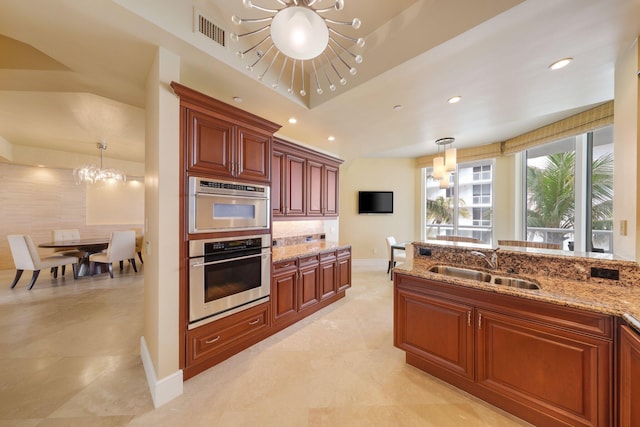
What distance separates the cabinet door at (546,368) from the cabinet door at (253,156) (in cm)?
224

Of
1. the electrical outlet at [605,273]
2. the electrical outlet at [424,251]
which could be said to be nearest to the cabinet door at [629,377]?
the electrical outlet at [605,273]

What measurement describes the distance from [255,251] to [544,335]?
228 cm

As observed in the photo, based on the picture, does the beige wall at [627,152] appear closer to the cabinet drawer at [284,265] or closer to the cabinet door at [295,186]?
the cabinet drawer at [284,265]

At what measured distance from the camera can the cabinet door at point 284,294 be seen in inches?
102

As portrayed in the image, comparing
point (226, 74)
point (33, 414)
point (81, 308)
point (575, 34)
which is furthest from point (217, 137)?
point (81, 308)

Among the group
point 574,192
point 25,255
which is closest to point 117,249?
point 25,255

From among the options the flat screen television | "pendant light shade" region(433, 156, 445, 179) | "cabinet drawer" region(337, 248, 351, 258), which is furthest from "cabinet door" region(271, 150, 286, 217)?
the flat screen television

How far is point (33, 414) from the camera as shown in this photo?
5.18 feet

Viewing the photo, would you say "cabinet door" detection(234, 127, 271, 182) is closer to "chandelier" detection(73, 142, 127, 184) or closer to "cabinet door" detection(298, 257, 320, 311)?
"cabinet door" detection(298, 257, 320, 311)

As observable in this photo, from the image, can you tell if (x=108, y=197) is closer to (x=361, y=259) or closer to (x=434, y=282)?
(x=361, y=259)

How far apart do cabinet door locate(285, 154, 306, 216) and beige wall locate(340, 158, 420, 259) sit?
253 centimetres

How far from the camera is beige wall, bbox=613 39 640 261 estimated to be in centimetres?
164

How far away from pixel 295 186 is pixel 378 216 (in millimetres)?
3314

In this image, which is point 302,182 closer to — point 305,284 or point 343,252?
point 343,252
